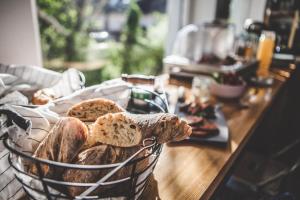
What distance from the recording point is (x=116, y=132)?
1.47 ft

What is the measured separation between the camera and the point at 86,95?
646mm

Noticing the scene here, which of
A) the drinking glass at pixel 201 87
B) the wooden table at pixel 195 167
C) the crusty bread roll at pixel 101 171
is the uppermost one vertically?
the crusty bread roll at pixel 101 171

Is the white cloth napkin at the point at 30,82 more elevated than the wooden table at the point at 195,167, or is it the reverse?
the white cloth napkin at the point at 30,82

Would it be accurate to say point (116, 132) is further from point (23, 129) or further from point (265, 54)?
point (265, 54)

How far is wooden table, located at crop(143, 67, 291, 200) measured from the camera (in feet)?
1.90

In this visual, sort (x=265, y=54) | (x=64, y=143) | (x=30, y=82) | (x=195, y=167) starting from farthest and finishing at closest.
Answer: (x=265, y=54) → (x=30, y=82) → (x=195, y=167) → (x=64, y=143)

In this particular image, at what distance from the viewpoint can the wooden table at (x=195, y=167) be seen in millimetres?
580

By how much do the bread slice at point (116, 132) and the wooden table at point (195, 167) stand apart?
172 mm

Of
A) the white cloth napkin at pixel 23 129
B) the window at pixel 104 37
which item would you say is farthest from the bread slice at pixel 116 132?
the window at pixel 104 37

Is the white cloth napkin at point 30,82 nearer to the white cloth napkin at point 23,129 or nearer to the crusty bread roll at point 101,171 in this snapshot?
the white cloth napkin at point 23,129

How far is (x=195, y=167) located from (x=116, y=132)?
12.4 inches

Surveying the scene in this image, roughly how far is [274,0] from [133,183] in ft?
7.82

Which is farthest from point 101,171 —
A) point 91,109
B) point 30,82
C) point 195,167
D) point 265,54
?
point 265,54

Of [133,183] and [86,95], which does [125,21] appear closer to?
[86,95]
